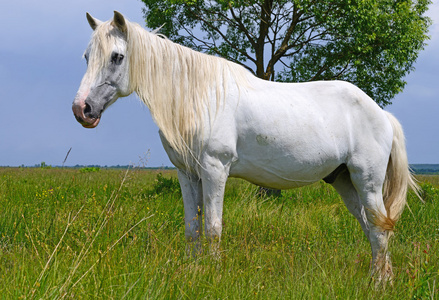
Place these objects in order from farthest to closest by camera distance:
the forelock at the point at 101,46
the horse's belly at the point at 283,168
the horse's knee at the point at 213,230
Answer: the horse's belly at the point at 283,168, the horse's knee at the point at 213,230, the forelock at the point at 101,46

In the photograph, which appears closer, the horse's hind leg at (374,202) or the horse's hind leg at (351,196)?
the horse's hind leg at (374,202)

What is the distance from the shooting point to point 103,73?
338 cm

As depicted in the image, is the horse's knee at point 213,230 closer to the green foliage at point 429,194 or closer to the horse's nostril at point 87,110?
the horse's nostril at point 87,110

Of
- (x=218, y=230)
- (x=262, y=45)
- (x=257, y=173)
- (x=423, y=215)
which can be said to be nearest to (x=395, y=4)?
(x=262, y=45)

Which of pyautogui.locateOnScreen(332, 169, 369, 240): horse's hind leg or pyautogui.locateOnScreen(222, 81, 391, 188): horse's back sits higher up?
pyautogui.locateOnScreen(222, 81, 391, 188): horse's back

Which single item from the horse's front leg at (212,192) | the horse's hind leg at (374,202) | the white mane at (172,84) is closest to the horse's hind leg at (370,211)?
the horse's hind leg at (374,202)

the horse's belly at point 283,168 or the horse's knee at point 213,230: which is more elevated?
the horse's belly at point 283,168

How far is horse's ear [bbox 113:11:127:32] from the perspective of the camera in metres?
3.36

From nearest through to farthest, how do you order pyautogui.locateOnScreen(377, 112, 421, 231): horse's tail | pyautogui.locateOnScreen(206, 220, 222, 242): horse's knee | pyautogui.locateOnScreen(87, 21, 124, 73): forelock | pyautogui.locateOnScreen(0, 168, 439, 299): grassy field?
pyautogui.locateOnScreen(0, 168, 439, 299): grassy field, pyautogui.locateOnScreen(87, 21, 124, 73): forelock, pyautogui.locateOnScreen(206, 220, 222, 242): horse's knee, pyautogui.locateOnScreen(377, 112, 421, 231): horse's tail

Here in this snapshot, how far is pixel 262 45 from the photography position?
35.3ft

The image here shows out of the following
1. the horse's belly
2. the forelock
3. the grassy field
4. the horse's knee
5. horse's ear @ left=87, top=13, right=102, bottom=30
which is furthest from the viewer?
the horse's belly

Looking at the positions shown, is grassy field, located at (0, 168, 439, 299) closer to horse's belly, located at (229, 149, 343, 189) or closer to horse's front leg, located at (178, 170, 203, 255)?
horse's front leg, located at (178, 170, 203, 255)

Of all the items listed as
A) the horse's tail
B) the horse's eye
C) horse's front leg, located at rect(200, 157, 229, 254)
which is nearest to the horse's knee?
horse's front leg, located at rect(200, 157, 229, 254)

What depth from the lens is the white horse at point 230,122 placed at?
3.47 m
